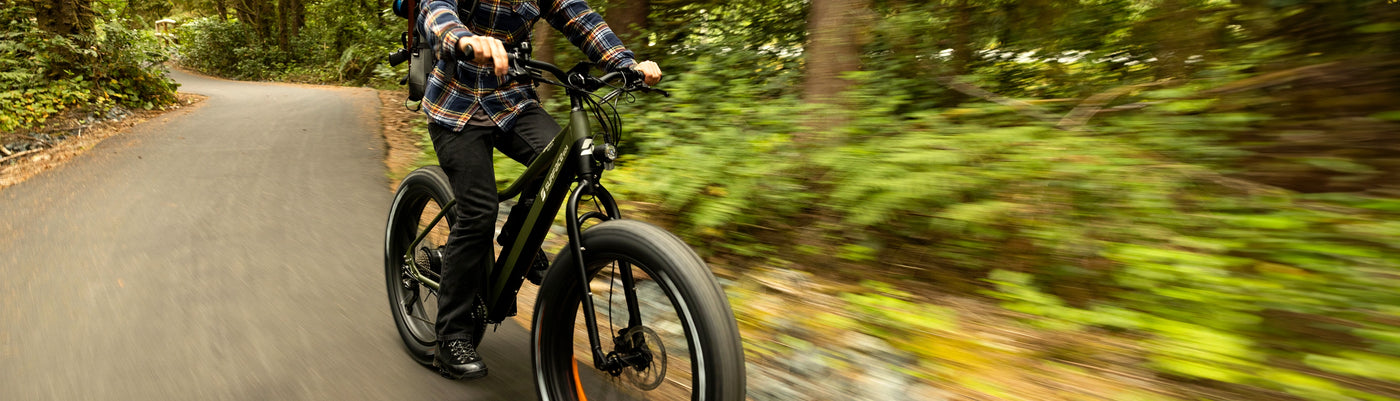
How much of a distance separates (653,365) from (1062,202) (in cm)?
217

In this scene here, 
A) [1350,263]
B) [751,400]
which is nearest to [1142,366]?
[1350,263]

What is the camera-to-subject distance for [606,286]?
2330 millimetres

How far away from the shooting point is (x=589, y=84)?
2252 mm

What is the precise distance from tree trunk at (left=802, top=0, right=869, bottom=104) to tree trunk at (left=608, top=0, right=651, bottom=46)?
3487 mm

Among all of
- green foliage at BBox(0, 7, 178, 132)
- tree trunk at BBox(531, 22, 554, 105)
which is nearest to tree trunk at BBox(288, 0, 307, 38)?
green foliage at BBox(0, 7, 178, 132)

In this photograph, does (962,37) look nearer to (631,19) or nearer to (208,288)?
(631,19)

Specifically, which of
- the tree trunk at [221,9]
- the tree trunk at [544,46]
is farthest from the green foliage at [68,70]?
the tree trunk at [221,9]

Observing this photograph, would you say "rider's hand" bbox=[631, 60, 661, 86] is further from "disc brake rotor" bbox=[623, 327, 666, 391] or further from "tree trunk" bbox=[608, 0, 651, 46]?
"tree trunk" bbox=[608, 0, 651, 46]

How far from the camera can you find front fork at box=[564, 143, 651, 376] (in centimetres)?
224

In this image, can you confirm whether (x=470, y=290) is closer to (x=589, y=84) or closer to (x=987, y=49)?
(x=589, y=84)

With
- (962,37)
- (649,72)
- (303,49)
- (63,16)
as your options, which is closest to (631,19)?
(962,37)

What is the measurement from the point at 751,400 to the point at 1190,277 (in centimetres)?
177

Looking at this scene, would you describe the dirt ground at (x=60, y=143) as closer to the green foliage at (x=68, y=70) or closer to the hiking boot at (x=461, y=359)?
the green foliage at (x=68, y=70)

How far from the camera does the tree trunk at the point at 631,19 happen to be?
25.5 ft
